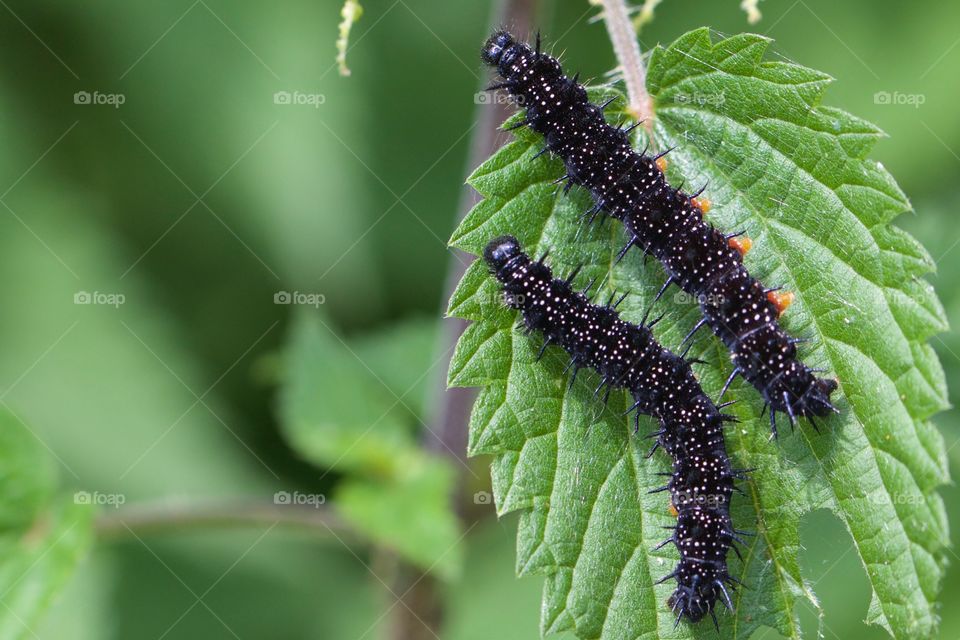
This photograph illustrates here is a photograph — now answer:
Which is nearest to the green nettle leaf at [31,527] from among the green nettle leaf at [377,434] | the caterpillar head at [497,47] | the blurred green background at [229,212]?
the green nettle leaf at [377,434]

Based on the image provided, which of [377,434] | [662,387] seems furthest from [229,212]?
[662,387]

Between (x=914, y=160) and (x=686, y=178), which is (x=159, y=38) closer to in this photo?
(x=686, y=178)

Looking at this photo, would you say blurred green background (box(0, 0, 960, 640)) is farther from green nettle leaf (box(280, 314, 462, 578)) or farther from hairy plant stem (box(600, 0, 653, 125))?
hairy plant stem (box(600, 0, 653, 125))

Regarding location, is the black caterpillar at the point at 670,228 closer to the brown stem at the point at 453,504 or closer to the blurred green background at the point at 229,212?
the brown stem at the point at 453,504

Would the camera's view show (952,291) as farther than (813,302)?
Yes

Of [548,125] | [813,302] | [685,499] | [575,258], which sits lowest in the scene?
[685,499]

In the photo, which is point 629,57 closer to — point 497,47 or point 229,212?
point 497,47

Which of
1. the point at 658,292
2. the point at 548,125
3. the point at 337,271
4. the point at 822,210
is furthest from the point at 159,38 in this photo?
the point at 822,210
